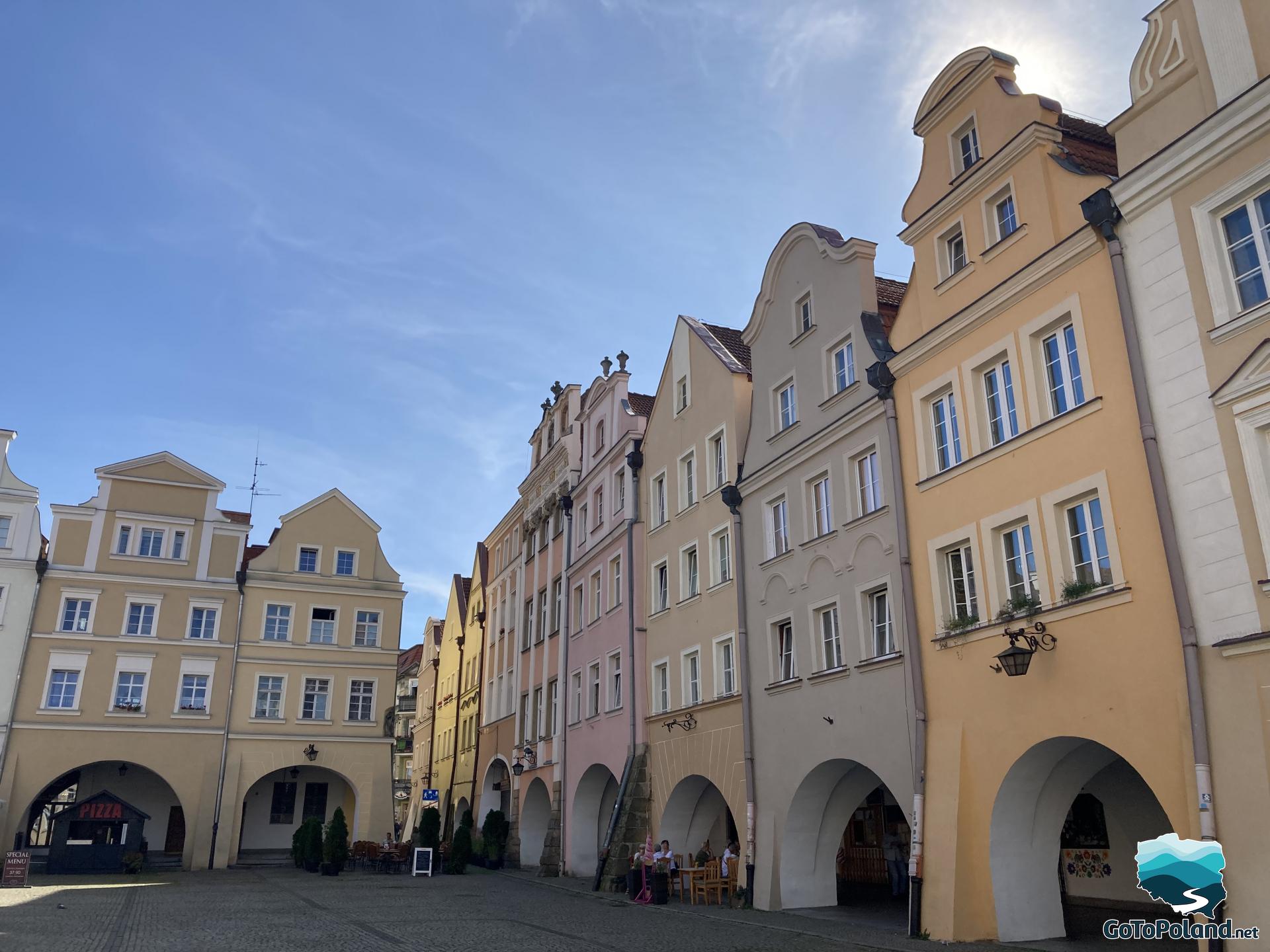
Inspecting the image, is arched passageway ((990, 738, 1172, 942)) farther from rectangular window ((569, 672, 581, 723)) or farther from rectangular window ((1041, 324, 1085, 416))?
rectangular window ((569, 672, 581, 723))

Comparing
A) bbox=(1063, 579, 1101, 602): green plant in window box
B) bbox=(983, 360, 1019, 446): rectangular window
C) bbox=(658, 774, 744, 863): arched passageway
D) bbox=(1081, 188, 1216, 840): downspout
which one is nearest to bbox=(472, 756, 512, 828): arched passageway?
bbox=(658, 774, 744, 863): arched passageway

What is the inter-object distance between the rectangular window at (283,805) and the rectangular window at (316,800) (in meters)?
0.53

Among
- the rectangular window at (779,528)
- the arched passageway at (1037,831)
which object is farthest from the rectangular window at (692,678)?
the arched passageway at (1037,831)

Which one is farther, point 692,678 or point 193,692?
point 193,692

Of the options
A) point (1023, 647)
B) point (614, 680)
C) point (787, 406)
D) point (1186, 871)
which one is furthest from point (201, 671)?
point (1186, 871)

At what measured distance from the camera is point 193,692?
39188 mm

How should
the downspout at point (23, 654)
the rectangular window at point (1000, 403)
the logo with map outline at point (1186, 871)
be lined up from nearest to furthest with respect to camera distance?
1. the logo with map outline at point (1186, 871)
2. the rectangular window at point (1000, 403)
3. the downspout at point (23, 654)

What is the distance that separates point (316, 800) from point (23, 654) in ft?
42.3

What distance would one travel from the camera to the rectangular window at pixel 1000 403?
1611 centimetres

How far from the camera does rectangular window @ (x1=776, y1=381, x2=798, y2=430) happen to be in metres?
22.5

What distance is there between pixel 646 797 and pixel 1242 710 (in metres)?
18.0

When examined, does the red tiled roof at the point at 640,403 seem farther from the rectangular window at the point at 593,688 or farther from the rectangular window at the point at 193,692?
the rectangular window at the point at 193,692

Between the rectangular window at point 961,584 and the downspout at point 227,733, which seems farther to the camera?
the downspout at point 227,733

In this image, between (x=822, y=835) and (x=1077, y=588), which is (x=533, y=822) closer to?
(x=822, y=835)
